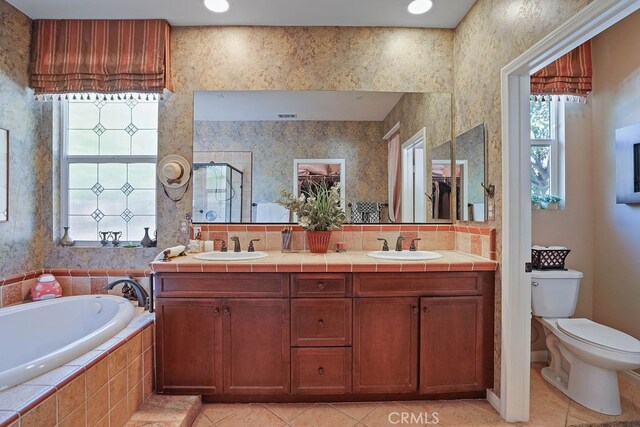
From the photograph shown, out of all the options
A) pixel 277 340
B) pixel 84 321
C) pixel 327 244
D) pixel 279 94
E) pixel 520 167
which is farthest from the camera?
pixel 279 94

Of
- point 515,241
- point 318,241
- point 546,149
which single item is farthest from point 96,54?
point 546,149

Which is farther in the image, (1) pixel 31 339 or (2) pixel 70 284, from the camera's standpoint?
(2) pixel 70 284

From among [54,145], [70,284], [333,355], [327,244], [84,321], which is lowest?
[333,355]

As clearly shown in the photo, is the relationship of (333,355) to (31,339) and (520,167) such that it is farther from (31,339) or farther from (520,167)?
(31,339)

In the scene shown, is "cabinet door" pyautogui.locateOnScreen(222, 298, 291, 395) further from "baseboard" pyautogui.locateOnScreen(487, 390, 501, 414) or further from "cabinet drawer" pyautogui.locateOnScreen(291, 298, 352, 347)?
"baseboard" pyautogui.locateOnScreen(487, 390, 501, 414)

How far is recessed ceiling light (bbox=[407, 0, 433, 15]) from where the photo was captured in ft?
6.87

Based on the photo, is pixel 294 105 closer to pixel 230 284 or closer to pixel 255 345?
pixel 230 284

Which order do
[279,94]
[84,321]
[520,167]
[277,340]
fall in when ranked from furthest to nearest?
[279,94] → [84,321] → [277,340] → [520,167]

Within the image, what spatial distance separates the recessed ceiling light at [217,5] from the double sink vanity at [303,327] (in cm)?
174

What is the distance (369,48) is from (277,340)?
2205 mm

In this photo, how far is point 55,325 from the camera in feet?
6.50

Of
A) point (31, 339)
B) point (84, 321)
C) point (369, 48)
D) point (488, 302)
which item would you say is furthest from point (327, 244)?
point (31, 339)

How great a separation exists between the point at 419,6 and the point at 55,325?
3.22 m

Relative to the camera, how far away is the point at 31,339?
1.87 m
